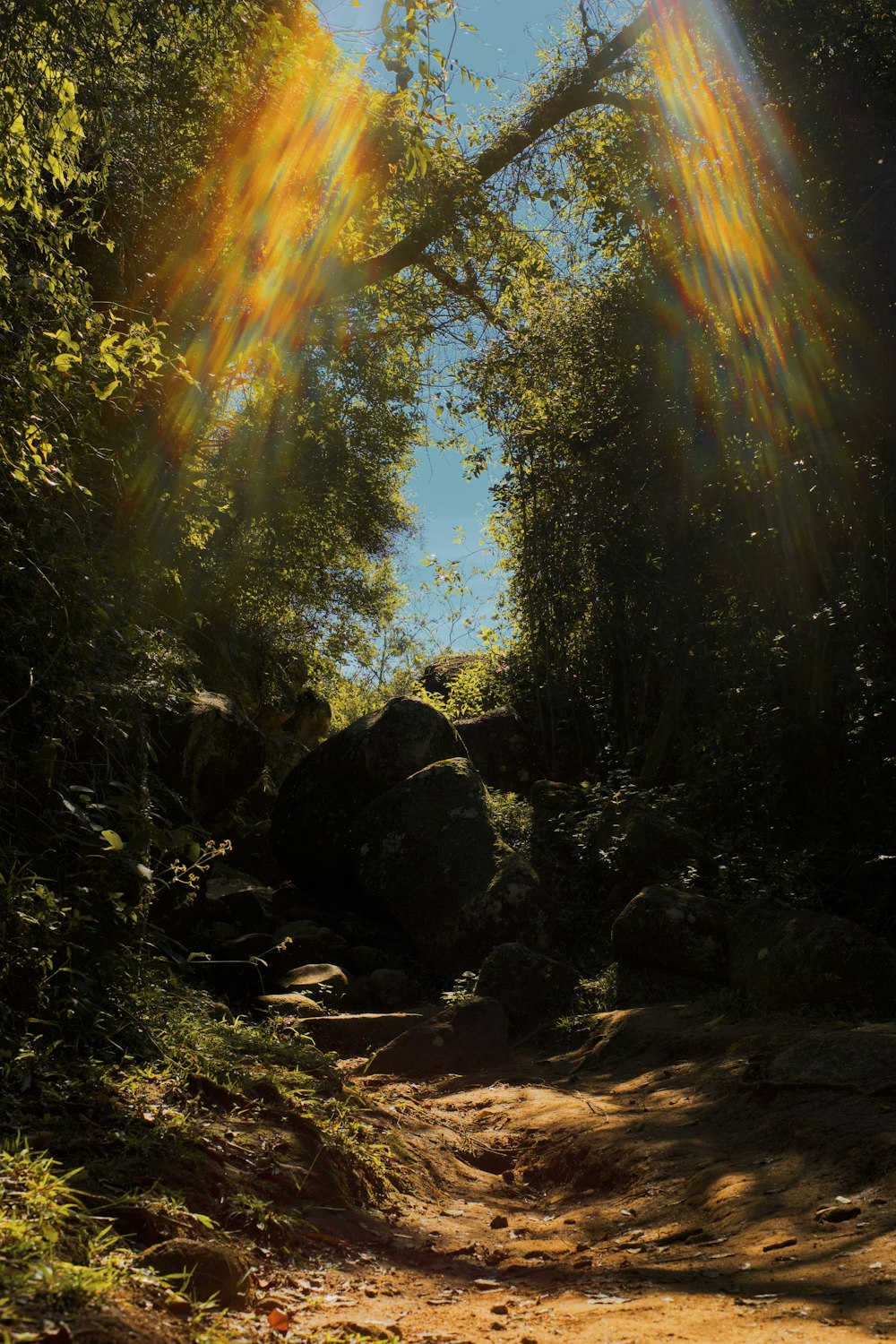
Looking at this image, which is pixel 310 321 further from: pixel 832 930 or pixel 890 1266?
pixel 890 1266

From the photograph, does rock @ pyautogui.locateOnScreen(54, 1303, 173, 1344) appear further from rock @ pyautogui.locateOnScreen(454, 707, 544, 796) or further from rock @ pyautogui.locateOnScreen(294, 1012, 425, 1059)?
rock @ pyautogui.locateOnScreen(454, 707, 544, 796)

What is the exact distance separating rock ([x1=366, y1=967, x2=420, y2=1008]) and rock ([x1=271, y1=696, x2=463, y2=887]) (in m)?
Answer: 2.43

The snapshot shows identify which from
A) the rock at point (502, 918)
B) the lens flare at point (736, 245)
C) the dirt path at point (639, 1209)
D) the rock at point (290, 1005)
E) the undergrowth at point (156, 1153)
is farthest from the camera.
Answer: the lens flare at point (736, 245)

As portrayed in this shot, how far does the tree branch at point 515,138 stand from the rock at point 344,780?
17.6 ft

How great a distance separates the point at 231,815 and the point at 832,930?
8025 millimetres

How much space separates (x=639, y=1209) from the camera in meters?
4.02

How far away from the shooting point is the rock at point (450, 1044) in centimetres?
695

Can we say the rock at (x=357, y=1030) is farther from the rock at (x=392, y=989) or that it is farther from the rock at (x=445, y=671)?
the rock at (x=445, y=671)

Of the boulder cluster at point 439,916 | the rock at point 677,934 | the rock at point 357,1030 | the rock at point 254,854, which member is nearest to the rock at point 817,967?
the boulder cluster at point 439,916

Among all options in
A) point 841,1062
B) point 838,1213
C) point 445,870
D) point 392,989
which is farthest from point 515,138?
point 838,1213

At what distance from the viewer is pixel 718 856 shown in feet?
30.4

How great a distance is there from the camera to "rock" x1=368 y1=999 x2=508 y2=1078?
6945 mm

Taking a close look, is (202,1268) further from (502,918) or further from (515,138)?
(515,138)

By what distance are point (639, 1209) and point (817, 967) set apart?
317 cm
